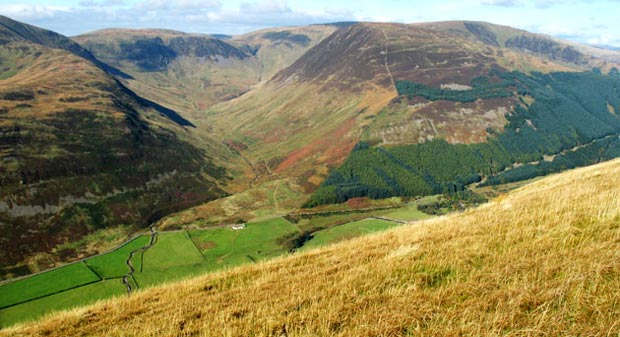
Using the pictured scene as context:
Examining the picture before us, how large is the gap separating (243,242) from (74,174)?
75412 mm

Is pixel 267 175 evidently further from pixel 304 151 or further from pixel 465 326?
pixel 465 326

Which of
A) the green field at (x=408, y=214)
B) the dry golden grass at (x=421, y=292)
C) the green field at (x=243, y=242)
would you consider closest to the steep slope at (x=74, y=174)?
the green field at (x=243, y=242)

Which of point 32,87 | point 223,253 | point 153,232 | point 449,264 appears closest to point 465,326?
point 449,264

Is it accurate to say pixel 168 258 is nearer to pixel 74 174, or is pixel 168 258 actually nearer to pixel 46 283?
pixel 46 283

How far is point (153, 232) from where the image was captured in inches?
5044

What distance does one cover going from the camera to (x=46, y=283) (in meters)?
93.8

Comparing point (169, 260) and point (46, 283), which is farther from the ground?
point (46, 283)

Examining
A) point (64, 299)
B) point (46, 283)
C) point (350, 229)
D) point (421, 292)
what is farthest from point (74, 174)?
point (421, 292)

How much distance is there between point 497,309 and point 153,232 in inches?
5332

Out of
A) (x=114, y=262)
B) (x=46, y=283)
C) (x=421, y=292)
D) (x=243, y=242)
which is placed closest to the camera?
(x=421, y=292)

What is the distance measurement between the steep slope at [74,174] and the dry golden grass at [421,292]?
4587 inches

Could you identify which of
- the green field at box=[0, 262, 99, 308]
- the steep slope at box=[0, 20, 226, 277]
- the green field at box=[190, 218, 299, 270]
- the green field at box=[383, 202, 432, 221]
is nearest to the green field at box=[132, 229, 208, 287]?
the green field at box=[190, 218, 299, 270]

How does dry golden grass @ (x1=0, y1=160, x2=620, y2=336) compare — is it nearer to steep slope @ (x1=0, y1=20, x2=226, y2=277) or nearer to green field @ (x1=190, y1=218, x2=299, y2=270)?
green field @ (x1=190, y1=218, x2=299, y2=270)

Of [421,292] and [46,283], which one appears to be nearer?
[421,292]
